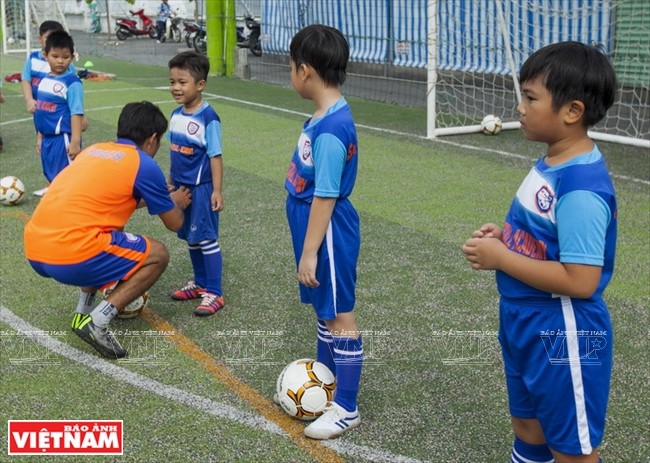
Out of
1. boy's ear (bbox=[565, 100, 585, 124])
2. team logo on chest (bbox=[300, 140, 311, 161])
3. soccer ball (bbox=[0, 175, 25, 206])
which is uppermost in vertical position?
boy's ear (bbox=[565, 100, 585, 124])

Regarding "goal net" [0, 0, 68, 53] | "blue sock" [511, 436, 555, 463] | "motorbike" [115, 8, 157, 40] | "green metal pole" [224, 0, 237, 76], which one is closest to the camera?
"blue sock" [511, 436, 555, 463]

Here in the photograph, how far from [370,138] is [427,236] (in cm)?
456

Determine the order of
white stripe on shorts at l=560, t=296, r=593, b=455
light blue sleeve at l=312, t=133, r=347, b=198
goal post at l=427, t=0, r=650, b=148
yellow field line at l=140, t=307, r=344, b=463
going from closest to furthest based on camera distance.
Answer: white stripe on shorts at l=560, t=296, r=593, b=455 → light blue sleeve at l=312, t=133, r=347, b=198 → yellow field line at l=140, t=307, r=344, b=463 → goal post at l=427, t=0, r=650, b=148

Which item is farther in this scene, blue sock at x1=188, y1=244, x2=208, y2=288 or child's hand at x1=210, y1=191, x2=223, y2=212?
blue sock at x1=188, y1=244, x2=208, y2=288

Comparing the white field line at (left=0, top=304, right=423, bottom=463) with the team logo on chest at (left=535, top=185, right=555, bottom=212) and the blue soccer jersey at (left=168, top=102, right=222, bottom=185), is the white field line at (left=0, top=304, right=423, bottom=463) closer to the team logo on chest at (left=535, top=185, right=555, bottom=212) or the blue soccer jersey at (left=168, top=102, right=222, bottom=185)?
the blue soccer jersey at (left=168, top=102, right=222, bottom=185)

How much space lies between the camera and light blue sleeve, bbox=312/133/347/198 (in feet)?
9.98

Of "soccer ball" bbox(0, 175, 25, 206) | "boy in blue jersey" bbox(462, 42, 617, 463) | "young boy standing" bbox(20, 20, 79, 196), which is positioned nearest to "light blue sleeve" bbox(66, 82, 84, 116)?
"young boy standing" bbox(20, 20, 79, 196)

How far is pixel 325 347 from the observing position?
3.62m

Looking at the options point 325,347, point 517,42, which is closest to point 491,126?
point 517,42

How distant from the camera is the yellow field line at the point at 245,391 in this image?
3266mm

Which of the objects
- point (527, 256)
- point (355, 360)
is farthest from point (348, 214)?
point (527, 256)

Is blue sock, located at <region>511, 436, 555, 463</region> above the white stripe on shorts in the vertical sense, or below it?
below

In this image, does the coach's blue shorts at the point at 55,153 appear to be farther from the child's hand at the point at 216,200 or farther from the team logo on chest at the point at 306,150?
the team logo on chest at the point at 306,150

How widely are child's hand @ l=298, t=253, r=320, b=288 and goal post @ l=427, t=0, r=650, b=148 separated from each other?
29.2 feet
